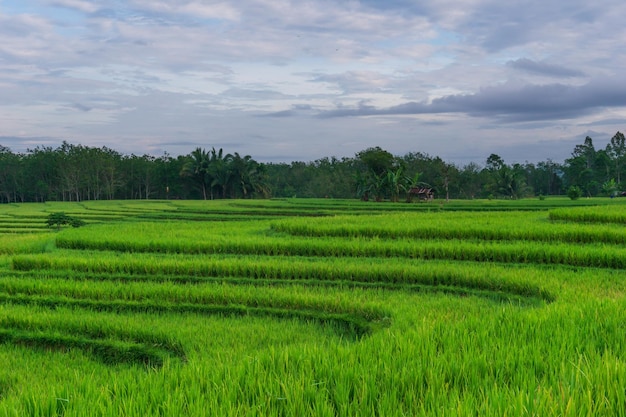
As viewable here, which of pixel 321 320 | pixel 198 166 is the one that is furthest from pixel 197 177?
pixel 321 320

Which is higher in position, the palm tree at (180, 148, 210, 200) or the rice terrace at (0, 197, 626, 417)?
the palm tree at (180, 148, 210, 200)

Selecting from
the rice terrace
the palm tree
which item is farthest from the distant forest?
the rice terrace

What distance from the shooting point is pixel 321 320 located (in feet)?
21.4

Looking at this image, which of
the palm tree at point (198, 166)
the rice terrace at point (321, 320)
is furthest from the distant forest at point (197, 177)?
the rice terrace at point (321, 320)

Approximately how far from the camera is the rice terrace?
8.44 feet

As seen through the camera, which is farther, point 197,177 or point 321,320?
point 197,177

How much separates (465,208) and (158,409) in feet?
Result: 88.9

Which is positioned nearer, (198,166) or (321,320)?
(321,320)

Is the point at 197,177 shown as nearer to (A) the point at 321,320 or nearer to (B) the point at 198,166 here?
(B) the point at 198,166

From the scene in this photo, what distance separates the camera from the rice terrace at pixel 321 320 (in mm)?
2572

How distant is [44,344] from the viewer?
5.91 meters

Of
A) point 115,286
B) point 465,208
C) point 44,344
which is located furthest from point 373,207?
point 44,344

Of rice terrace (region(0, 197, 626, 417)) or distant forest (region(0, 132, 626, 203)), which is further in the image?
distant forest (region(0, 132, 626, 203))

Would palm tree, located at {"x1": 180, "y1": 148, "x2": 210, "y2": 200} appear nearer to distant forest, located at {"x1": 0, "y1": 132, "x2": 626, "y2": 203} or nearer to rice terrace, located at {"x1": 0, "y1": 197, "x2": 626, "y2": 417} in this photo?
distant forest, located at {"x1": 0, "y1": 132, "x2": 626, "y2": 203}
